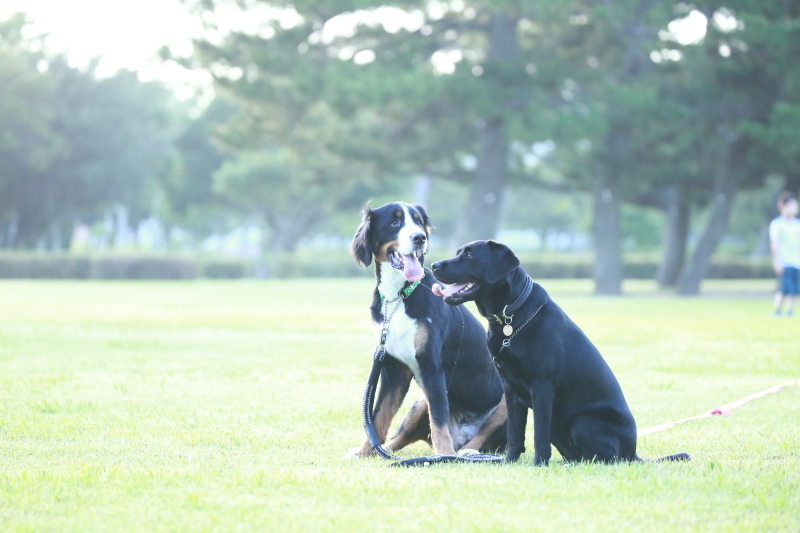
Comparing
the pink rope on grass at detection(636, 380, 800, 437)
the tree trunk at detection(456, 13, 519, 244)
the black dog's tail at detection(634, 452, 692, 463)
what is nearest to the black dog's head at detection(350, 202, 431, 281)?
the black dog's tail at detection(634, 452, 692, 463)

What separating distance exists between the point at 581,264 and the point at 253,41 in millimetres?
29294

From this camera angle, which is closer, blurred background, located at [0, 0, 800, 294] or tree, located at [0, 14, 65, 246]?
blurred background, located at [0, 0, 800, 294]

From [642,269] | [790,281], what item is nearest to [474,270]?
[790,281]

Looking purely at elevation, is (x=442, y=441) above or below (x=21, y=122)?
below

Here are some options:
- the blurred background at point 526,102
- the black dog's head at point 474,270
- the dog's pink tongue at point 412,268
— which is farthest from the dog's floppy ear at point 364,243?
the blurred background at point 526,102

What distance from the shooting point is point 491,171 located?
33.5 metres

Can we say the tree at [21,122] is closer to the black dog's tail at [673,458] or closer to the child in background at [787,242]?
the child in background at [787,242]

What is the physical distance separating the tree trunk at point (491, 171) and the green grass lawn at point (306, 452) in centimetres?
1967

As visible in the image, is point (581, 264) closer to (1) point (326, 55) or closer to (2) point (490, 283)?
(1) point (326, 55)

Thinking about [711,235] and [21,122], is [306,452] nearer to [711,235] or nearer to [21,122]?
[711,235]

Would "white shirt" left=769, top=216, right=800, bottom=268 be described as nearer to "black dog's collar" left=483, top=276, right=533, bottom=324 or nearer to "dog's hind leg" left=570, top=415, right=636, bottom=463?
"dog's hind leg" left=570, top=415, right=636, bottom=463

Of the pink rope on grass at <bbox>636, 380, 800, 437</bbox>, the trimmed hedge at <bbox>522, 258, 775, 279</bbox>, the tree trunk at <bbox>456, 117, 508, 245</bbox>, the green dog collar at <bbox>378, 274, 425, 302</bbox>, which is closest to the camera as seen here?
the green dog collar at <bbox>378, 274, 425, 302</bbox>

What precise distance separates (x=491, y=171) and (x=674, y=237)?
8.91 meters

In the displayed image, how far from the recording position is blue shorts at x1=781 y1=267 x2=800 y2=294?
17.5 meters
